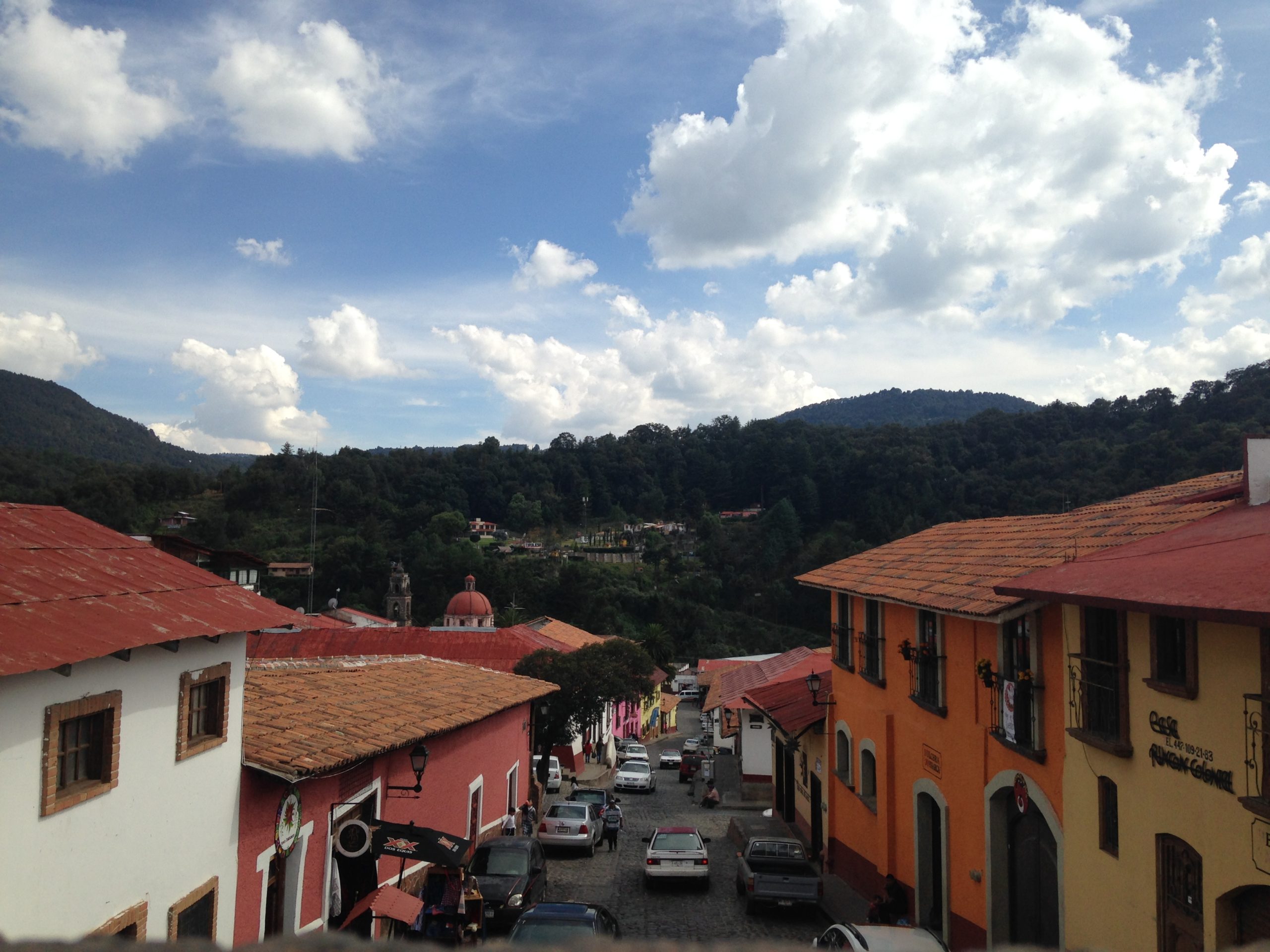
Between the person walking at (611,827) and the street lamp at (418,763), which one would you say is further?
the person walking at (611,827)

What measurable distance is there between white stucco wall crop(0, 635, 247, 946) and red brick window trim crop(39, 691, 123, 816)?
66 millimetres

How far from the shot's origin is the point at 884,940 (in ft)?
31.8

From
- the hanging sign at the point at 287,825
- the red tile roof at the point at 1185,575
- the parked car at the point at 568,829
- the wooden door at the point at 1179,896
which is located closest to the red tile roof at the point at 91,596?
the hanging sign at the point at 287,825

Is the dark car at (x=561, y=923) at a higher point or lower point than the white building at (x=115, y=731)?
lower

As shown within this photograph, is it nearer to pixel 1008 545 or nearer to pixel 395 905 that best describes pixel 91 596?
pixel 395 905

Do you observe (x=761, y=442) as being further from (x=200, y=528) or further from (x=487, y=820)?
(x=487, y=820)

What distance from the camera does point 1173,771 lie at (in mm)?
6992

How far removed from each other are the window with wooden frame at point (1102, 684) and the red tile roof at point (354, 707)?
763 cm

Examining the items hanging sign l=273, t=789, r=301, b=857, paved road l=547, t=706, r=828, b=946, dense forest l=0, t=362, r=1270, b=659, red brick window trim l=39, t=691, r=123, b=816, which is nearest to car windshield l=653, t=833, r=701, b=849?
paved road l=547, t=706, r=828, b=946

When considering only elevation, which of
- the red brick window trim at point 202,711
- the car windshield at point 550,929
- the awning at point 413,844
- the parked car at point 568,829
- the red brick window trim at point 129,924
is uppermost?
the red brick window trim at point 202,711

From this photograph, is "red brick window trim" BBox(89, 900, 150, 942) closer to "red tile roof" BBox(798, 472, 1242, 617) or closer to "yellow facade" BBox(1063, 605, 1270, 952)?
"yellow facade" BBox(1063, 605, 1270, 952)

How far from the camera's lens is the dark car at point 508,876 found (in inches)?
504

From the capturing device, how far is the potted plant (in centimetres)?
1067

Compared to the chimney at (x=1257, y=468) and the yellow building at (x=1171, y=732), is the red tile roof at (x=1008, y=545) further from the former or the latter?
the yellow building at (x=1171, y=732)
